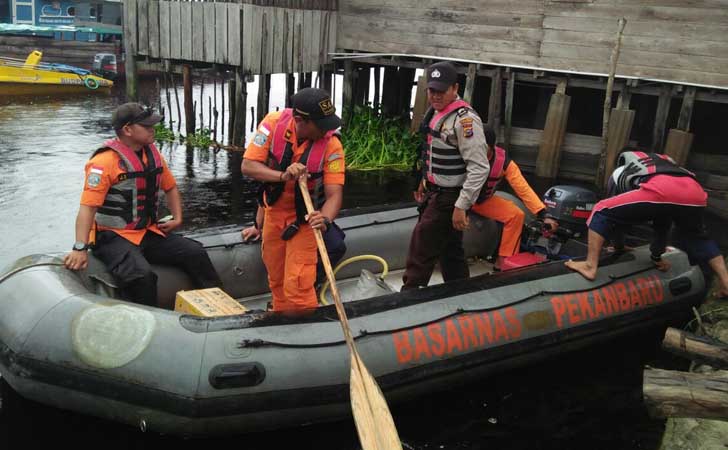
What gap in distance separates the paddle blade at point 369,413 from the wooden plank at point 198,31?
838 centimetres

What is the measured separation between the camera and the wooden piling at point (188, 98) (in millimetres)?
11820

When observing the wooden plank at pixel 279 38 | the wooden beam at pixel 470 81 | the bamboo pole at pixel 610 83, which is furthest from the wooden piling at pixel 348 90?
the bamboo pole at pixel 610 83

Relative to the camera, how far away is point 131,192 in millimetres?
4438

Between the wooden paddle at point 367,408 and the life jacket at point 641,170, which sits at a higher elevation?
the life jacket at point 641,170

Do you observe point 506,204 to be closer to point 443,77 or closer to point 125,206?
point 443,77

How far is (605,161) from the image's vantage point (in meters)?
9.91

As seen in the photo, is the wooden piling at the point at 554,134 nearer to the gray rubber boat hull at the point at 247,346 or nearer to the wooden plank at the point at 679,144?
the wooden plank at the point at 679,144

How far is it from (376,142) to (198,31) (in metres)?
3.40

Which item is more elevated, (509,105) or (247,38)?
(247,38)

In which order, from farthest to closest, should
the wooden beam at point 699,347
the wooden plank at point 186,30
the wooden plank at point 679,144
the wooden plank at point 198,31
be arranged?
the wooden plank at point 186,30 → the wooden plank at point 198,31 → the wooden plank at point 679,144 → the wooden beam at point 699,347

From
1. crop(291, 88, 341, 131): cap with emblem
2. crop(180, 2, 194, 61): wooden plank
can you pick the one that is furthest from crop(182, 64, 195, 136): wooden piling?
crop(291, 88, 341, 131): cap with emblem

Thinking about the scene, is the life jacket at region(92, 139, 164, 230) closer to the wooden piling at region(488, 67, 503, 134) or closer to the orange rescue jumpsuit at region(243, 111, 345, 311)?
the orange rescue jumpsuit at region(243, 111, 345, 311)

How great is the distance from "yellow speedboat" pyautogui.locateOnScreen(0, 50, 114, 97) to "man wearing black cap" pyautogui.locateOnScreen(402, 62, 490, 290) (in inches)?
600

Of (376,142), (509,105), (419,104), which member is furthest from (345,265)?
(376,142)
